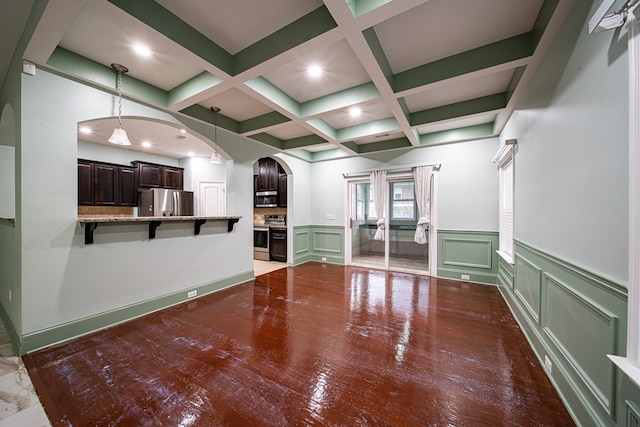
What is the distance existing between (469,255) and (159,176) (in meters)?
7.11

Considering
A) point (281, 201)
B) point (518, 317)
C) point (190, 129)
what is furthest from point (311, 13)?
point (281, 201)

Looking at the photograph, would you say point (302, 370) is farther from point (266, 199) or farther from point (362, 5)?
point (266, 199)

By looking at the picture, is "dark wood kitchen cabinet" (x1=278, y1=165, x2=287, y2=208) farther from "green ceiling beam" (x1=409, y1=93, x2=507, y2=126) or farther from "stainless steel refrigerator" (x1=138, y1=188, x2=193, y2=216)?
"green ceiling beam" (x1=409, y1=93, x2=507, y2=126)

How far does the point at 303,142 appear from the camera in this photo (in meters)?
4.57

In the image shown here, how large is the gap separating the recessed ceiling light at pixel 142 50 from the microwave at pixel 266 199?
13.1 feet

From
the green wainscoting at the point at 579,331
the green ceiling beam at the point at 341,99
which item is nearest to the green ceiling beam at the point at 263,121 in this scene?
the green ceiling beam at the point at 341,99

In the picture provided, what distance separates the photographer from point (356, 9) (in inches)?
60.8

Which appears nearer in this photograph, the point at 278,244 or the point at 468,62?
the point at 468,62

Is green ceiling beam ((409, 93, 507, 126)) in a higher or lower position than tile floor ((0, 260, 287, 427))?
higher

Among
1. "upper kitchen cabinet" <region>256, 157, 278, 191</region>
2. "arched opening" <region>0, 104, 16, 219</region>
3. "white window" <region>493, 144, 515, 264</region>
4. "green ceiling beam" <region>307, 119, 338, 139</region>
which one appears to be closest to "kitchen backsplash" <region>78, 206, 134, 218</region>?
"arched opening" <region>0, 104, 16, 219</region>

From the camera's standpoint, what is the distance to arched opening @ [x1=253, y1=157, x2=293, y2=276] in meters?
5.70

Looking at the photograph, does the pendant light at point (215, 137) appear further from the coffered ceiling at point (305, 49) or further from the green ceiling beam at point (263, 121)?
the green ceiling beam at point (263, 121)

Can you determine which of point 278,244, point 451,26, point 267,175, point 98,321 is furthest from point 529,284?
point 267,175

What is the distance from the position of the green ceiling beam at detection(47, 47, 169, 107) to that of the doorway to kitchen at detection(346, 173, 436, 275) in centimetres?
389
